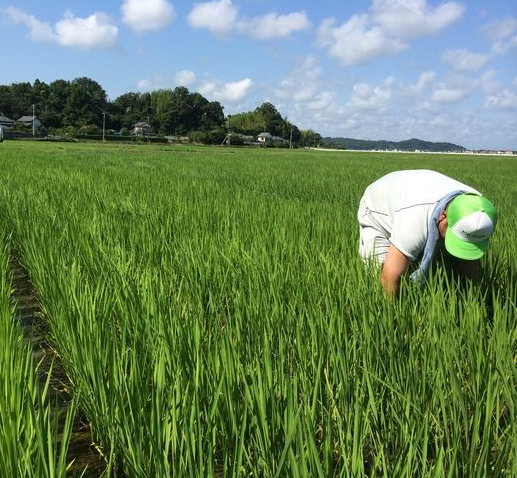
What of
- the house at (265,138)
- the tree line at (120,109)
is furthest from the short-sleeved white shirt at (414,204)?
the house at (265,138)

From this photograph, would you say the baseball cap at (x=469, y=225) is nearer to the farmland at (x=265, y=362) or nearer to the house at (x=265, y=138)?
the farmland at (x=265, y=362)

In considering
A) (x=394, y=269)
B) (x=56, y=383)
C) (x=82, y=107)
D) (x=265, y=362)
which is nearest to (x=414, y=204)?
(x=394, y=269)

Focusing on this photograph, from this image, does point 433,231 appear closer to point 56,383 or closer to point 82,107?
point 56,383

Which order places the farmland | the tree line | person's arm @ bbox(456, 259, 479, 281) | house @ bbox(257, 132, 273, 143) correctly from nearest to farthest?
the farmland
person's arm @ bbox(456, 259, 479, 281)
the tree line
house @ bbox(257, 132, 273, 143)

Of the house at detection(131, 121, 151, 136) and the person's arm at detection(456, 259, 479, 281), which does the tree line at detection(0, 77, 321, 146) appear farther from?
the person's arm at detection(456, 259, 479, 281)

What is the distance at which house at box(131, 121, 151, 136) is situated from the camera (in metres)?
70.1

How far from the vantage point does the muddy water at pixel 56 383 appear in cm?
142

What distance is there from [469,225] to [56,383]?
159 cm

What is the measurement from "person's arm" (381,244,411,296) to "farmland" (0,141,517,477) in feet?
0.23

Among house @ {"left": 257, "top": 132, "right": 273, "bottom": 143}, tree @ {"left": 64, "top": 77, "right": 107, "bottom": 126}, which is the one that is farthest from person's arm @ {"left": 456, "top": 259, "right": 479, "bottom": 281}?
house @ {"left": 257, "top": 132, "right": 273, "bottom": 143}

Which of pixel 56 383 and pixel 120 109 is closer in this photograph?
pixel 56 383

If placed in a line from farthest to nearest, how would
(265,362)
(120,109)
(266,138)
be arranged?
(266,138)
(120,109)
(265,362)

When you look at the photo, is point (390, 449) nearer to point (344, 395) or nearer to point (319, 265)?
point (344, 395)

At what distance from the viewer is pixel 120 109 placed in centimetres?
7681
